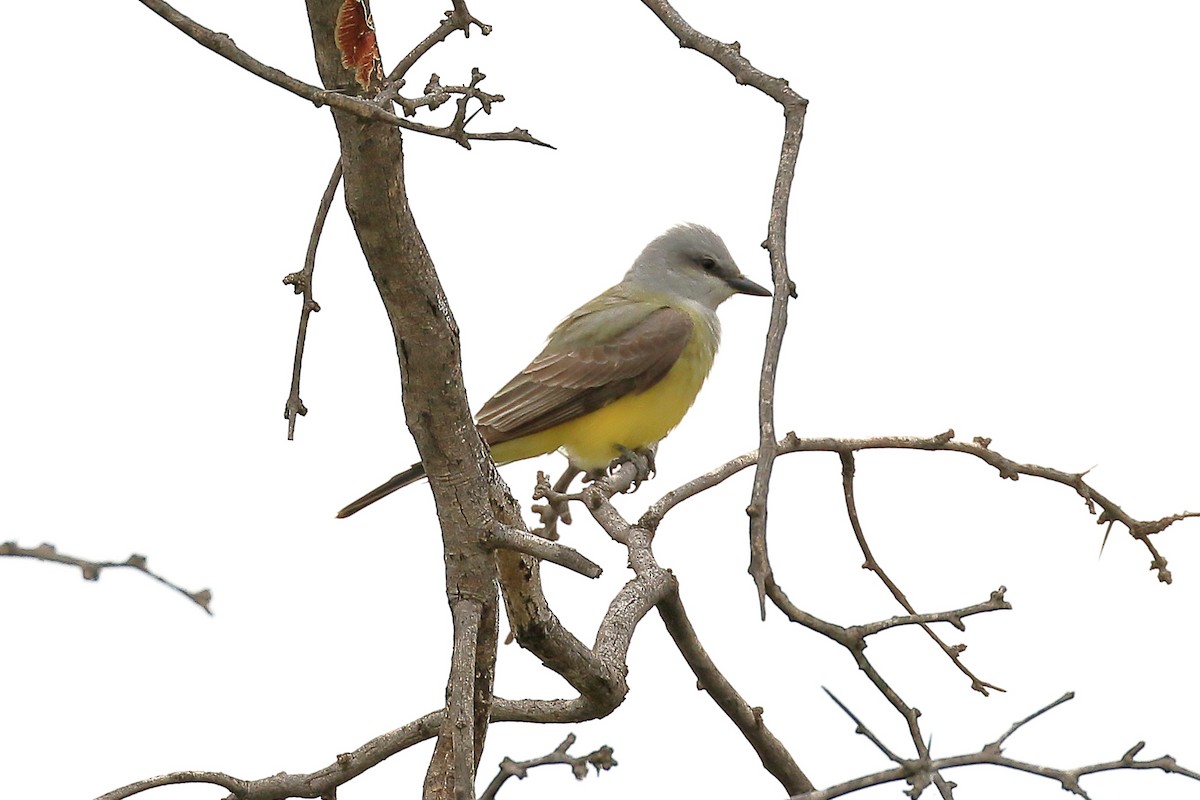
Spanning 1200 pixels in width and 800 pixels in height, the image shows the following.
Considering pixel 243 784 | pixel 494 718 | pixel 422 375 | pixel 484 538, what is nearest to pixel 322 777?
pixel 243 784

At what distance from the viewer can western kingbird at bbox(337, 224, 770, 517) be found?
227 inches

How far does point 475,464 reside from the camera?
3119 mm

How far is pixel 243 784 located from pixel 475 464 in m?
1.08

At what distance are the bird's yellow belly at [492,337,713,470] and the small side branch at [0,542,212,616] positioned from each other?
12.9ft

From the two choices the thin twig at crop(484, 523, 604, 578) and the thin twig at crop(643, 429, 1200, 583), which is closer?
the thin twig at crop(484, 523, 604, 578)

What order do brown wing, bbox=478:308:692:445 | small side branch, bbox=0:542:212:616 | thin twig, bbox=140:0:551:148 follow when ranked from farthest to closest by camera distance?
brown wing, bbox=478:308:692:445 → thin twig, bbox=140:0:551:148 → small side branch, bbox=0:542:212:616

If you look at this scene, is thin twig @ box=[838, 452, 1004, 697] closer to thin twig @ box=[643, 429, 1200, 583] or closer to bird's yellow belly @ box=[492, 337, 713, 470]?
thin twig @ box=[643, 429, 1200, 583]

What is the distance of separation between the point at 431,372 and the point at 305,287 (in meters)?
0.48

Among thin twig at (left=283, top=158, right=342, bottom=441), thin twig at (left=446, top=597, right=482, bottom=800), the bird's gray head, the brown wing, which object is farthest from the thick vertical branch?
the bird's gray head

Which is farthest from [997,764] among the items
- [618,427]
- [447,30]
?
[618,427]

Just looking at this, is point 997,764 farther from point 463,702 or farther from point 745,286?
point 745,286

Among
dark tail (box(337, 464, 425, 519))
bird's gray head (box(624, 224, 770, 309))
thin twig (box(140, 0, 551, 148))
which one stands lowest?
thin twig (box(140, 0, 551, 148))

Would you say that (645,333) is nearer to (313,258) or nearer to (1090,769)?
(313,258)

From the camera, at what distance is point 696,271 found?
655 cm
